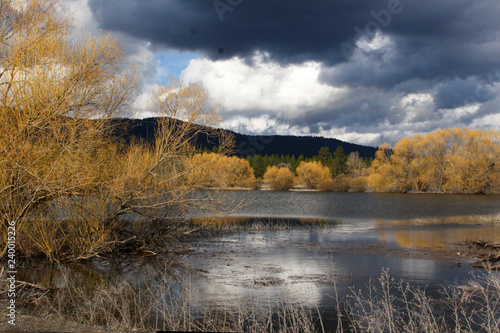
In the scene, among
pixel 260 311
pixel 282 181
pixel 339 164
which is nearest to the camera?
pixel 260 311

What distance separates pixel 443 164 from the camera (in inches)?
3255

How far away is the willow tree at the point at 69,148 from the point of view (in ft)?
36.0

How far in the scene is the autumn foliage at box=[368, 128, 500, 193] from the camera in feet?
251

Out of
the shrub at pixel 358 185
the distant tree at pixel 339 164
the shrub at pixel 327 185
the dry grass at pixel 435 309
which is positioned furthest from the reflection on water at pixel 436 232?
the distant tree at pixel 339 164

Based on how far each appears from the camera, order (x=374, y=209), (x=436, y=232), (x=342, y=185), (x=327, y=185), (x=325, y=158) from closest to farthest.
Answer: (x=436, y=232)
(x=374, y=209)
(x=342, y=185)
(x=327, y=185)
(x=325, y=158)

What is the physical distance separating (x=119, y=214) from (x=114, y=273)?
3.24m

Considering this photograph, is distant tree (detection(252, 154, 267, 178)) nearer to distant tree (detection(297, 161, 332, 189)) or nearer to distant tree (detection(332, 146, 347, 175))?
distant tree (detection(332, 146, 347, 175))

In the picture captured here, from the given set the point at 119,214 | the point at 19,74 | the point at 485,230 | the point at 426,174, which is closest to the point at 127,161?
the point at 119,214

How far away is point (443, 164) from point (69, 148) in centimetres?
8596

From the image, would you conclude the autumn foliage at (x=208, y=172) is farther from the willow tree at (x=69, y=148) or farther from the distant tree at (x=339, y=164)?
the distant tree at (x=339, y=164)

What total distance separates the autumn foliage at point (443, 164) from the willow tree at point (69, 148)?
247 ft

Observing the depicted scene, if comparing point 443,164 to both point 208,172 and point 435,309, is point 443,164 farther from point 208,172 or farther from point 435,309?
point 435,309

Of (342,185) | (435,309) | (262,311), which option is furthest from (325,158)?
(262,311)

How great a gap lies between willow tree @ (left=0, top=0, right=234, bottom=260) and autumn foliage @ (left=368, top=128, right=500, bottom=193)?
7540 cm
